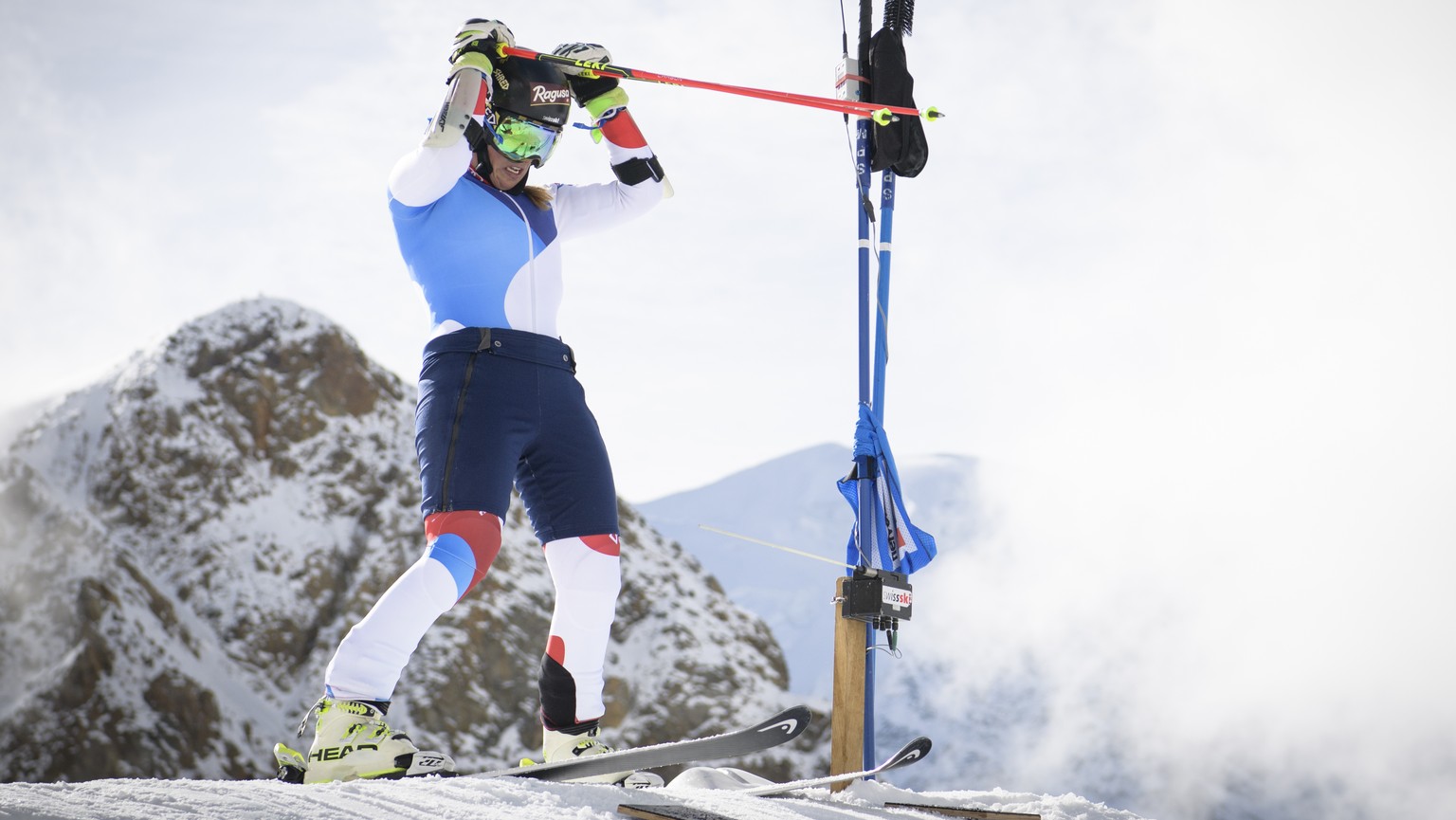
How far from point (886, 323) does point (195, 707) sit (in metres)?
8.71

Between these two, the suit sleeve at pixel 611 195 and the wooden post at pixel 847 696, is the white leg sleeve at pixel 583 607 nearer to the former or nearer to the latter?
the wooden post at pixel 847 696

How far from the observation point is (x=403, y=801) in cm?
214

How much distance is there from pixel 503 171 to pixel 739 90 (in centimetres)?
73

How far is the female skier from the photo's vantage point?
2648 mm

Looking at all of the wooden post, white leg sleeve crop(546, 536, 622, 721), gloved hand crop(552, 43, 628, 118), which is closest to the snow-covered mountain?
the wooden post

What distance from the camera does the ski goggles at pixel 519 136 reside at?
313 cm

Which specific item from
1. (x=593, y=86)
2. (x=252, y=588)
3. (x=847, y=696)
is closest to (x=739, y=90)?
(x=593, y=86)

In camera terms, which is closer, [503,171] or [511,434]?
[511,434]

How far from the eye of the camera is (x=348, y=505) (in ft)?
38.6

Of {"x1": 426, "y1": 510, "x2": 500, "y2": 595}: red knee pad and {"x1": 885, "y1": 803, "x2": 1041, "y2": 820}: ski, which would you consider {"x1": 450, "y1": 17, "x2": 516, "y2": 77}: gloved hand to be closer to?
{"x1": 426, "y1": 510, "x2": 500, "y2": 595}: red knee pad

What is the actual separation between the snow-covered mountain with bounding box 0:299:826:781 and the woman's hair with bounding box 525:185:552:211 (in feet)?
25.8

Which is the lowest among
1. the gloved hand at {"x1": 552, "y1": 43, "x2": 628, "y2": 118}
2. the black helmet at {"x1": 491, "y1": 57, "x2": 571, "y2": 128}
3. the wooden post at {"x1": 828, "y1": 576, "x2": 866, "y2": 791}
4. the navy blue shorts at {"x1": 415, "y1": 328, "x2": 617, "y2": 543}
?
the wooden post at {"x1": 828, "y1": 576, "x2": 866, "y2": 791}

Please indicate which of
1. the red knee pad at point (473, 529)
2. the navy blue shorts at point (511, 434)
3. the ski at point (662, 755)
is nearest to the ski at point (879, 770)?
the ski at point (662, 755)

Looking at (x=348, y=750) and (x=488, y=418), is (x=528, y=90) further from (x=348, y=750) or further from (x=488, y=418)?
(x=348, y=750)
